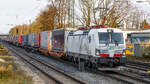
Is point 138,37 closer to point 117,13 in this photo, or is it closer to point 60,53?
point 117,13

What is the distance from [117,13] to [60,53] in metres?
9.61

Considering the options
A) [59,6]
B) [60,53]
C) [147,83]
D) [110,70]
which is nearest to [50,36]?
[60,53]

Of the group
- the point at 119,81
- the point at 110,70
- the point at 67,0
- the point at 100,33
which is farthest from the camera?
the point at 67,0

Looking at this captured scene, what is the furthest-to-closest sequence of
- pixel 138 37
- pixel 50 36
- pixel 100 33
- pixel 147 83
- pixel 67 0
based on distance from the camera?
1. pixel 138 37
2. pixel 67 0
3. pixel 50 36
4. pixel 100 33
5. pixel 147 83

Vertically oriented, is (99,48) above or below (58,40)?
below

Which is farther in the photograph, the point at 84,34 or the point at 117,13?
the point at 117,13

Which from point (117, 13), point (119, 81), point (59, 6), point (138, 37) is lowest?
point (119, 81)

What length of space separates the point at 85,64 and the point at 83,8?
12.1 metres

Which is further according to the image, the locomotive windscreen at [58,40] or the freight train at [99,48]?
the locomotive windscreen at [58,40]

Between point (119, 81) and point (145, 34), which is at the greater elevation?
point (145, 34)

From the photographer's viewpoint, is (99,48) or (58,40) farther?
(58,40)

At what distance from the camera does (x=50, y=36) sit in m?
25.7

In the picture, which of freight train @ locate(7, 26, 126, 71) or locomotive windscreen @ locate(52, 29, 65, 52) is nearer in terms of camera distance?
freight train @ locate(7, 26, 126, 71)

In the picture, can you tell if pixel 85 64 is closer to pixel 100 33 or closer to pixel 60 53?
pixel 100 33
